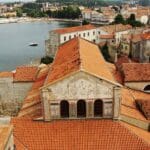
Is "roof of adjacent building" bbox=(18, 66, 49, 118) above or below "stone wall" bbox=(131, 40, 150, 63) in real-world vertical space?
above

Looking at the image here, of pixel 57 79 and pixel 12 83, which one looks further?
pixel 12 83

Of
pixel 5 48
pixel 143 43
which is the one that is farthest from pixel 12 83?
pixel 5 48

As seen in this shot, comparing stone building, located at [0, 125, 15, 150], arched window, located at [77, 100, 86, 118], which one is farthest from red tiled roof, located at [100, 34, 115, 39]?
stone building, located at [0, 125, 15, 150]

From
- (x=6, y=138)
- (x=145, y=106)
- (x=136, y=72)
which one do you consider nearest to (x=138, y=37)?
(x=136, y=72)

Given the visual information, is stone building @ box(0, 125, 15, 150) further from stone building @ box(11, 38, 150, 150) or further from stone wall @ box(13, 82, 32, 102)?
stone wall @ box(13, 82, 32, 102)

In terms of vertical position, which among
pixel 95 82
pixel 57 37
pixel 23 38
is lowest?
pixel 23 38

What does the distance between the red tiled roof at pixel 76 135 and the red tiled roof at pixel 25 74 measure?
9.13 metres

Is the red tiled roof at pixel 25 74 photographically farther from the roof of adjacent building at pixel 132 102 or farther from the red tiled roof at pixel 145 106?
the red tiled roof at pixel 145 106

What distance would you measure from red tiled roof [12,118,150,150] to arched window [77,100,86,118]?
0.38 metres

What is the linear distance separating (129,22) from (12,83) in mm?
58981

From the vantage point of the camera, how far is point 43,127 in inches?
713

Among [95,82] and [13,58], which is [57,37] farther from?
[95,82]

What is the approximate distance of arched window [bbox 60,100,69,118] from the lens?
18.5 metres

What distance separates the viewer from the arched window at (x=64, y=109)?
18.5 metres
